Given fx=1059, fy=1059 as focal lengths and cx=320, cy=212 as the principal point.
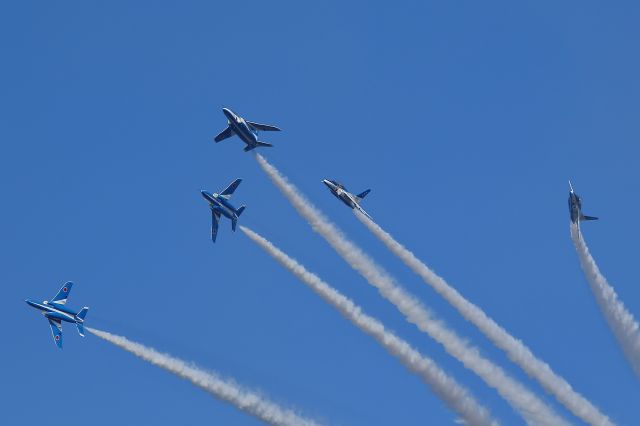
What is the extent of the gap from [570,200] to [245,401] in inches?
1322

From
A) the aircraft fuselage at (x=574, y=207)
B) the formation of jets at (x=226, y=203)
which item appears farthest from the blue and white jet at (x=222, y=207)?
the aircraft fuselage at (x=574, y=207)

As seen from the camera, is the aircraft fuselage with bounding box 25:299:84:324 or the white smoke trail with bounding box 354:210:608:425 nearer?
the white smoke trail with bounding box 354:210:608:425

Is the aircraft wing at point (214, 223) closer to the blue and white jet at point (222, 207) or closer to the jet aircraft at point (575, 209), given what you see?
the blue and white jet at point (222, 207)

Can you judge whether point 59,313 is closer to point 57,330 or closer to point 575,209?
point 57,330

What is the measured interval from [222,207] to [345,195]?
41.1 feet

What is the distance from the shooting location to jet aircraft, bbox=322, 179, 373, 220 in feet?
340

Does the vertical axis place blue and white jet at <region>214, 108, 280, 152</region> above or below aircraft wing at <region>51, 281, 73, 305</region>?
above

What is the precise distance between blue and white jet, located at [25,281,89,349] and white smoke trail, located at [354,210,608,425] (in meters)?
28.9

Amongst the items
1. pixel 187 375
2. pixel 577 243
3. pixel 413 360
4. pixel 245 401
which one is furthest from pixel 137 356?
pixel 577 243

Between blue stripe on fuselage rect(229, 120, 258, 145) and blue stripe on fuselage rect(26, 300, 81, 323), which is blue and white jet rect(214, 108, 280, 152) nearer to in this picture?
blue stripe on fuselage rect(229, 120, 258, 145)

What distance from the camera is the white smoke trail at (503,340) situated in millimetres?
75375

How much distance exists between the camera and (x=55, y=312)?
101375 millimetres

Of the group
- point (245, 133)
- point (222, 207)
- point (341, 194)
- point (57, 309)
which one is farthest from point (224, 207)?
point (57, 309)

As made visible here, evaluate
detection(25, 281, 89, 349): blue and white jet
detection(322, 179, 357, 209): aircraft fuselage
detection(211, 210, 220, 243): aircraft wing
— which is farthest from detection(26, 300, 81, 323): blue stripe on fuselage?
detection(322, 179, 357, 209): aircraft fuselage
